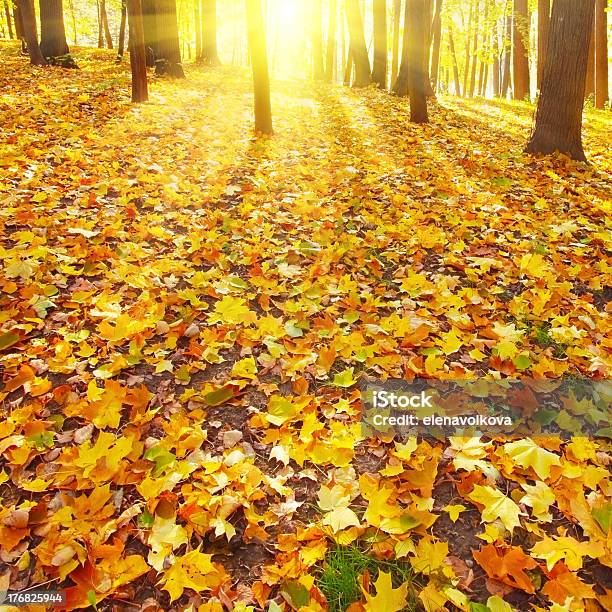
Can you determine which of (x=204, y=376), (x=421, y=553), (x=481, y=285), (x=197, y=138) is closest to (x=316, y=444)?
(x=421, y=553)

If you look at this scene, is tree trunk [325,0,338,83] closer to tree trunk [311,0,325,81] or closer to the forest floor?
tree trunk [311,0,325,81]

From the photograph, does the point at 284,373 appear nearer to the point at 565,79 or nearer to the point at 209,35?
the point at 565,79

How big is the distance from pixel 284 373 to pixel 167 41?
13.0 metres

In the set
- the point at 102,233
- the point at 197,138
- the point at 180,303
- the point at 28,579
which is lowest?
the point at 28,579

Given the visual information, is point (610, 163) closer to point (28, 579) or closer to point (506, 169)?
point (506, 169)

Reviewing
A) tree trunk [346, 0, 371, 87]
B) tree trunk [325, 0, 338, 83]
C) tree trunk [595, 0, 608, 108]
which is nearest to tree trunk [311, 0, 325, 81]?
tree trunk [325, 0, 338, 83]

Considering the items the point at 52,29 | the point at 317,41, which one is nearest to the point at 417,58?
the point at 52,29

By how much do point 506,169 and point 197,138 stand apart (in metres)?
4.90

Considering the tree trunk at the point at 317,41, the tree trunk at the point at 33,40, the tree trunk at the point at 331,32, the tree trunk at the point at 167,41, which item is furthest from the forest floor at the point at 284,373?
the tree trunk at the point at 317,41

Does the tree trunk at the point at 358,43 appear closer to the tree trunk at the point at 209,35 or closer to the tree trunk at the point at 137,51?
the tree trunk at the point at 209,35

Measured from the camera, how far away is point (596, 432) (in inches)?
92.9

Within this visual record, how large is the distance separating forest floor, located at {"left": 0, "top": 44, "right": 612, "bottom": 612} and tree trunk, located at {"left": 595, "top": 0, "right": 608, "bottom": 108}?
9.93 metres

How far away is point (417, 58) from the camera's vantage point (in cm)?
858

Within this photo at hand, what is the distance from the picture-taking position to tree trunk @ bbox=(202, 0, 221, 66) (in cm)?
1802
